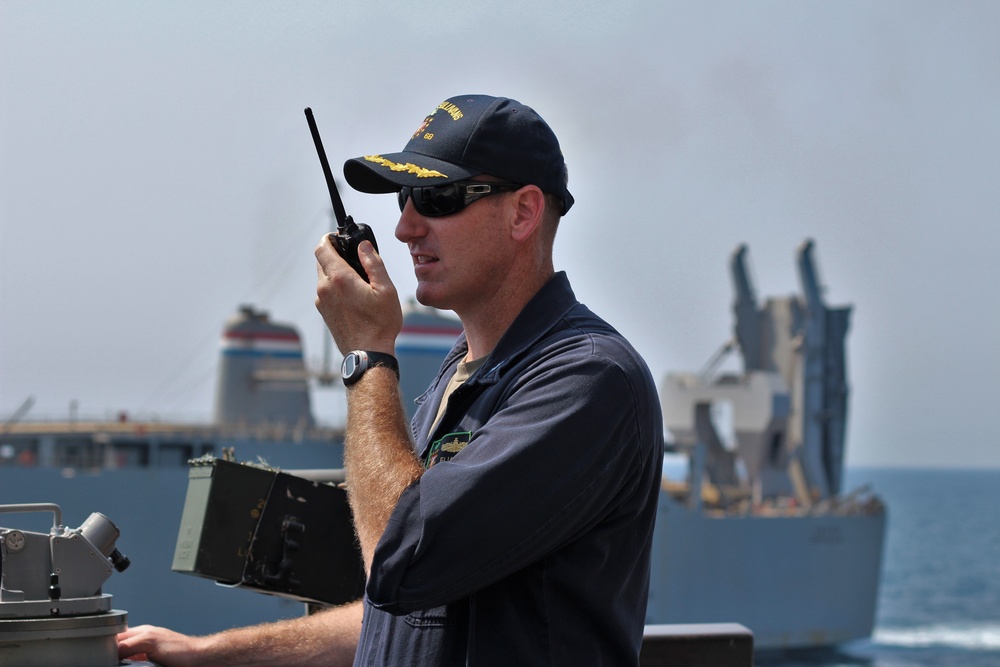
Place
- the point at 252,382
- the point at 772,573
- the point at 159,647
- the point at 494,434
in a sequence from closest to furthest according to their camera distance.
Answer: the point at 494,434 < the point at 159,647 < the point at 252,382 < the point at 772,573

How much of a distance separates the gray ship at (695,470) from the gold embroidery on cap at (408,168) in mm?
17905

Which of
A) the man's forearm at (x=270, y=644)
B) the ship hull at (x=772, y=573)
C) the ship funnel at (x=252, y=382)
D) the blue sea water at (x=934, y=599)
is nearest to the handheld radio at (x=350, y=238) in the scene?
the man's forearm at (x=270, y=644)

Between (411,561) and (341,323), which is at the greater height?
(341,323)

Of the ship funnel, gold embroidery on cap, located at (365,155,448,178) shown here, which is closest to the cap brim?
gold embroidery on cap, located at (365,155,448,178)

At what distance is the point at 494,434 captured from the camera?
1344 mm

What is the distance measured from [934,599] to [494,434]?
47675 millimetres

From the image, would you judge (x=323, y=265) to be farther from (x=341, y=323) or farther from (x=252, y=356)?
(x=252, y=356)

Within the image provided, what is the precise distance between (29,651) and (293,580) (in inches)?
20.5

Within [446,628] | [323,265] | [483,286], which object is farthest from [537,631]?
[323,265]

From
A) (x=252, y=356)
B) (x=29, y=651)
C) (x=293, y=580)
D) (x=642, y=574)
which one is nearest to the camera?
(x=642, y=574)

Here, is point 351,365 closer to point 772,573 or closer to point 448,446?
point 448,446

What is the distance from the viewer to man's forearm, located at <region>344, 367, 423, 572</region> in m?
1.37

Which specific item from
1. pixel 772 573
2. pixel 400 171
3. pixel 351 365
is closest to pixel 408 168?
pixel 400 171

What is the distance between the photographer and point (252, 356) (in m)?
23.1
